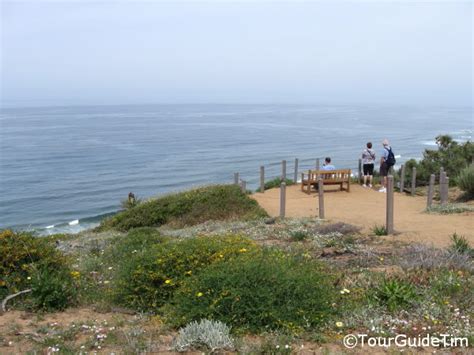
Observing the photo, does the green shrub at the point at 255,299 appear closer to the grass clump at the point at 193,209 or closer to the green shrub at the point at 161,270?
the green shrub at the point at 161,270

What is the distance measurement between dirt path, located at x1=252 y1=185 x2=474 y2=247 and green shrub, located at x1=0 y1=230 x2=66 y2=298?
6511 mm

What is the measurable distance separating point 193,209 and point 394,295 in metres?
12.3

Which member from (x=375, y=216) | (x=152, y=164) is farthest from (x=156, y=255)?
(x=152, y=164)

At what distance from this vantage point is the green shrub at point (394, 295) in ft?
18.7

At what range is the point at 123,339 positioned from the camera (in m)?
5.00

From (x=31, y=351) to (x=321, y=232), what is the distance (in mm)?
7688

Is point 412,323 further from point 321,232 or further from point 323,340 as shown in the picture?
point 321,232

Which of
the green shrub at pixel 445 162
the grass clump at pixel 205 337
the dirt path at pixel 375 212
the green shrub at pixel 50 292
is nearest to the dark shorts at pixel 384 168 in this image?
the dirt path at pixel 375 212

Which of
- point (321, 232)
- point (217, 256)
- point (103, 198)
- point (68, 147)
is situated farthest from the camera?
point (68, 147)

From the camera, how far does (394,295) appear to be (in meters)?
5.81

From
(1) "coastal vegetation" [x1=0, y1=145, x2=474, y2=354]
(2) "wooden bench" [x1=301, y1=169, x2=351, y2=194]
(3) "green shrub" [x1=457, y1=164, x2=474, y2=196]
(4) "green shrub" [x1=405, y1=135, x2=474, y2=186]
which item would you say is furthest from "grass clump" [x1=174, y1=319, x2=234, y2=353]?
(4) "green shrub" [x1=405, y1=135, x2=474, y2=186]

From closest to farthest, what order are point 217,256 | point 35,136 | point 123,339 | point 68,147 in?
point 123,339 → point 217,256 → point 68,147 → point 35,136

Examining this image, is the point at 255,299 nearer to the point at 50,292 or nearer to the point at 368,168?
the point at 50,292

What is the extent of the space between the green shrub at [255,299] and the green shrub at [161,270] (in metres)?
0.54
